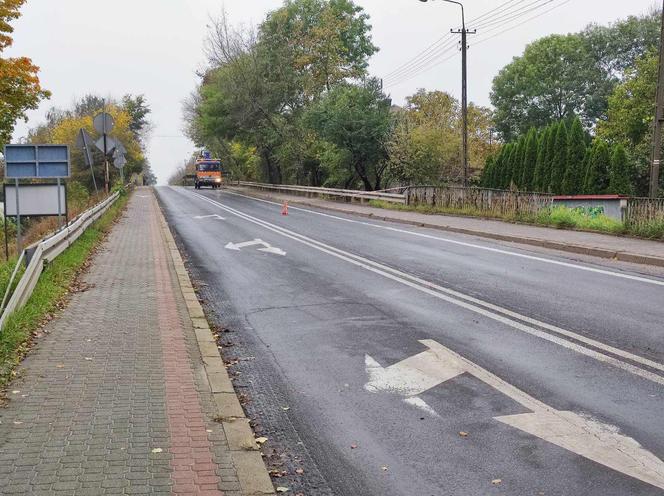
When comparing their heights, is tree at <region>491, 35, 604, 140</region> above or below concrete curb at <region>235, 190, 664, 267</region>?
above

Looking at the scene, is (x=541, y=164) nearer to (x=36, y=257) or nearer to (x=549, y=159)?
(x=549, y=159)

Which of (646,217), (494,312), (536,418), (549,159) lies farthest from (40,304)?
(549,159)

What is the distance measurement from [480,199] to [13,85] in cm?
2475

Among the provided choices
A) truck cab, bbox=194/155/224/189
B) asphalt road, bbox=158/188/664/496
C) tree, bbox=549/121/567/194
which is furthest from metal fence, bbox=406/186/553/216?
truck cab, bbox=194/155/224/189

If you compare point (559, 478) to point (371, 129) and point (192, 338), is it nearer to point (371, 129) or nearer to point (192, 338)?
point (192, 338)

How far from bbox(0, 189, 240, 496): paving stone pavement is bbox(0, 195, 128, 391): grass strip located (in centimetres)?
16

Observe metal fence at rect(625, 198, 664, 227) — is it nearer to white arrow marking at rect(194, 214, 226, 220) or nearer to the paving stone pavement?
the paving stone pavement

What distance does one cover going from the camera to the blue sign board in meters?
12.7

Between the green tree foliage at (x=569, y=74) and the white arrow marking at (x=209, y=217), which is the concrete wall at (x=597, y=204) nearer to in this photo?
the white arrow marking at (x=209, y=217)

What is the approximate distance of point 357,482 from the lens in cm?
383

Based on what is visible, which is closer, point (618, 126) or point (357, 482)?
point (357, 482)

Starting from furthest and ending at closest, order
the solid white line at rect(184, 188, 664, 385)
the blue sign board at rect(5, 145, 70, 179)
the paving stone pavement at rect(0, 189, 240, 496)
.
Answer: the blue sign board at rect(5, 145, 70, 179)
the solid white line at rect(184, 188, 664, 385)
the paving stone pavement at rect(0, 189, 240, 496)

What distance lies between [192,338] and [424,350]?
7.94ft

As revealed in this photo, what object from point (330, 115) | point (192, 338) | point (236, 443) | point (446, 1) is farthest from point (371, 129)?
point (236, 443)
